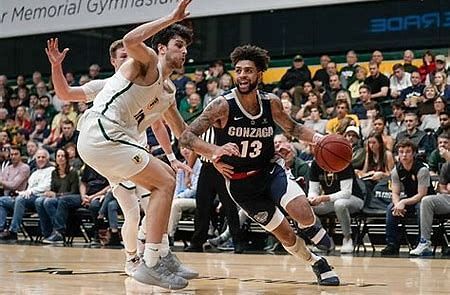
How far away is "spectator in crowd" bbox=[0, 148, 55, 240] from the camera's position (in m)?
11.9

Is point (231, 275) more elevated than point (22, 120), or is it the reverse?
point (22, 120)

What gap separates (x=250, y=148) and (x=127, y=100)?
0.92 m

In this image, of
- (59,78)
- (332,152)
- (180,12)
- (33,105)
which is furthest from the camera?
(33,105)

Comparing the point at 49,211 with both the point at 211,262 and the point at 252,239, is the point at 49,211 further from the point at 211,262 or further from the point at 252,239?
the point at 211,262

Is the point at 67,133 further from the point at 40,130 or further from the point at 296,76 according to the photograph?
the point at 296,76

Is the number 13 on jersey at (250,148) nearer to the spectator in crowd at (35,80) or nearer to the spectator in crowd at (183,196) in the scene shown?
the spectator in crowd at (183,196)

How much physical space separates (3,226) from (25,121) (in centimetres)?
334

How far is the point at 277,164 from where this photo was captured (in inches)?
229

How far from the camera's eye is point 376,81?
11984 millimetres

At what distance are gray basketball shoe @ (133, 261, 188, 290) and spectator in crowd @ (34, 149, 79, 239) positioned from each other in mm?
6681

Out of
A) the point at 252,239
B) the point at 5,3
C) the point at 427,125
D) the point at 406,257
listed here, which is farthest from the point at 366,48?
the point at 5,3

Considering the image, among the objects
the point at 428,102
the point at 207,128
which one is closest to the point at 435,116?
the point at 428,102

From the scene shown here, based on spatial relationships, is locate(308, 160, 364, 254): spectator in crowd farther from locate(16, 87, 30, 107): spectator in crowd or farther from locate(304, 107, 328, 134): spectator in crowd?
locate(16, 87, 30, 107): spectator in crowd

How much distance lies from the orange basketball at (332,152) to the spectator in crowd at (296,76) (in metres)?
7.11
